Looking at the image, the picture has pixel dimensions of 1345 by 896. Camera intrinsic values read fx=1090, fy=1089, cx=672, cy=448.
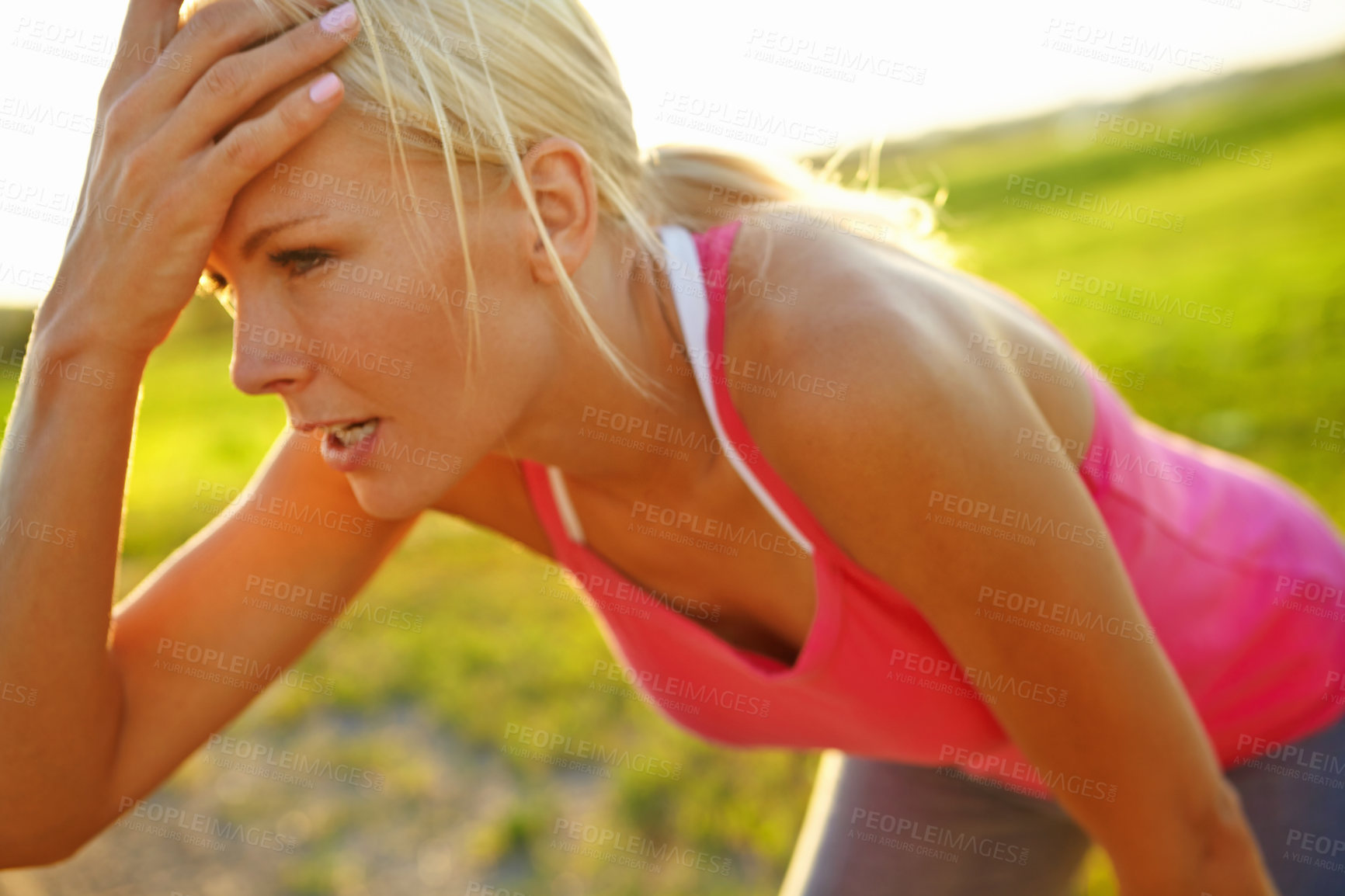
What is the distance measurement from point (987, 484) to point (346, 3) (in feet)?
4.15

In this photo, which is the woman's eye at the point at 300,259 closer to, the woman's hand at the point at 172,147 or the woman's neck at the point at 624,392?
the woman's hand at the point at 172,147

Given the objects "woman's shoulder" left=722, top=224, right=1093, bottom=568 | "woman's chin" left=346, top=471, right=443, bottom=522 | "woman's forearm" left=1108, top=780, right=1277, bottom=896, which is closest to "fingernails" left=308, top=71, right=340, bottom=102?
"woman's chin" left=346, top=471, right=443, bottom=522

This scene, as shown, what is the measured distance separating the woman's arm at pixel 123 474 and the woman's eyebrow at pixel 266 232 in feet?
0.19

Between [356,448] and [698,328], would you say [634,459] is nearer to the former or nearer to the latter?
[698,328]

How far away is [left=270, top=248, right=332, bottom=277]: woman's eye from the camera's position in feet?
5.84

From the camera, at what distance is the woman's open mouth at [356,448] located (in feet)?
6.37

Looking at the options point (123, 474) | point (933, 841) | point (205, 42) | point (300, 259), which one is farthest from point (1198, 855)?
point (205, 42)

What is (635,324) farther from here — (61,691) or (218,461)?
(218,461)

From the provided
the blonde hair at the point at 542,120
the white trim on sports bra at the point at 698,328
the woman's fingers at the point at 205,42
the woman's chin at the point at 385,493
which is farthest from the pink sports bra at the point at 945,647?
the woman's fingers at the point at 205,42

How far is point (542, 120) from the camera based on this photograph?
1.88 metres

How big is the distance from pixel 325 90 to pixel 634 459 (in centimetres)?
89

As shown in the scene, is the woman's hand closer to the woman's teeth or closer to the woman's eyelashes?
the woman's eyelashes

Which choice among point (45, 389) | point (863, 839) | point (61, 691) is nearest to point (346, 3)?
point (45, 389)

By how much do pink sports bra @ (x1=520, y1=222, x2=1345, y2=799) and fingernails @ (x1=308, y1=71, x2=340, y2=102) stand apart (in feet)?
2.11
